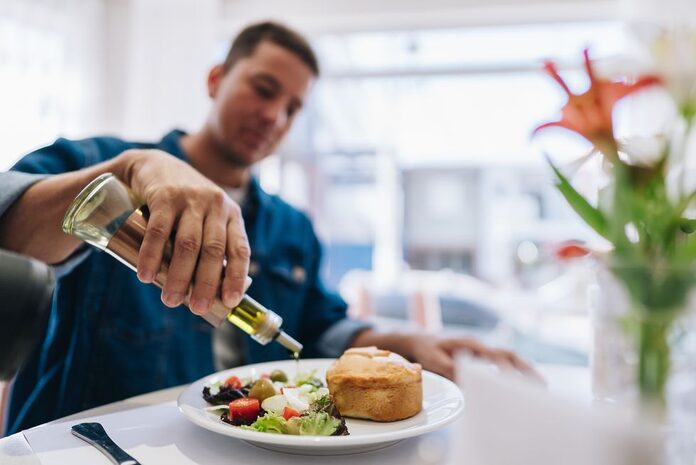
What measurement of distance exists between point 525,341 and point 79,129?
363 centimetres

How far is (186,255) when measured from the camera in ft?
2.07

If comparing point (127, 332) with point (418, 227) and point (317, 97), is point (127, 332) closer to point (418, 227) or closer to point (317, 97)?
point (317, 97)

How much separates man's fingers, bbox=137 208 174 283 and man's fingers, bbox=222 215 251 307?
3.1 inches

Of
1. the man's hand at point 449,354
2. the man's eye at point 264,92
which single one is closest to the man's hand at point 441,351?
the man's hand at point 449,354

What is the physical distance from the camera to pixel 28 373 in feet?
3.79

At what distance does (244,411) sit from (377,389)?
0.16m

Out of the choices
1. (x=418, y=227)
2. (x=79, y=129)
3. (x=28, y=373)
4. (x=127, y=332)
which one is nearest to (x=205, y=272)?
(x=127, y=332)

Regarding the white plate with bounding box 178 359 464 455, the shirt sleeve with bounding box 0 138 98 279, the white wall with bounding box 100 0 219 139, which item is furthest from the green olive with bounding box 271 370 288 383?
the white wall with bounding box 100 0 219 139

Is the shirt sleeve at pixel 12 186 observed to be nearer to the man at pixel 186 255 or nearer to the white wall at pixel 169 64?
the man at pixel 186 255

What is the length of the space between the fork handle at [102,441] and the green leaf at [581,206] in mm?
460

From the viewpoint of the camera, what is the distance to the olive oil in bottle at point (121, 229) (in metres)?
0.60

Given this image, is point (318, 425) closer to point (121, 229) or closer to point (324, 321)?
point (121, 229)

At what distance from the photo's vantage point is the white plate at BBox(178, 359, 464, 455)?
0.54m

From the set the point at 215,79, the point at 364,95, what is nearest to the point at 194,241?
the point at 215,79
